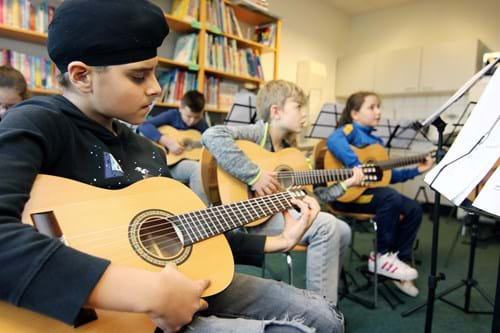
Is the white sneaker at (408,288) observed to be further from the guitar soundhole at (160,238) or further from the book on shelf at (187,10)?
the book on shelf at (187,10)

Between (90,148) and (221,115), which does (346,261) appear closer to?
(221,115)

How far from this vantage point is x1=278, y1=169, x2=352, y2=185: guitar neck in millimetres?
1818

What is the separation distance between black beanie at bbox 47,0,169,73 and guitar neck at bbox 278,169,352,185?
1.15 m

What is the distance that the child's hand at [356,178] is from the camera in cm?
204

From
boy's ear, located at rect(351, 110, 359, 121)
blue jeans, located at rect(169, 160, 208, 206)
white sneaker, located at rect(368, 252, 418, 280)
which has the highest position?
boy's ear, located at rect(351, 110, 359, 121)

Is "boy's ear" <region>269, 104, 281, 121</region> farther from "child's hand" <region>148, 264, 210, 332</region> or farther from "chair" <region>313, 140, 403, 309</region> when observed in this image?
"child's hand" <region>148, 264, 210, 332</region>

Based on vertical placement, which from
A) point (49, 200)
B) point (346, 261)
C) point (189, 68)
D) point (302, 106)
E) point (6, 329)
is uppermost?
point (189, 68)

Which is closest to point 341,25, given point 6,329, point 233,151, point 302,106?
point 302,106

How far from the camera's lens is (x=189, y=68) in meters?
3.14

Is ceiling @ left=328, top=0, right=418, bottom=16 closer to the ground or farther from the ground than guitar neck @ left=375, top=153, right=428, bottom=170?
farther from the ground

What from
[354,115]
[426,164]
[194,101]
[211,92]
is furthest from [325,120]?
[194,101]

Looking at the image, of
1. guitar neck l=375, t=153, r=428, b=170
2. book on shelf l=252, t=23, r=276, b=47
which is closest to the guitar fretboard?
guitar neck l=375, t=153, r=428, b=170

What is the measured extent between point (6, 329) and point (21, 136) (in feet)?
1.15

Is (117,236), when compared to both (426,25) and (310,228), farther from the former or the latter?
(426,25)
